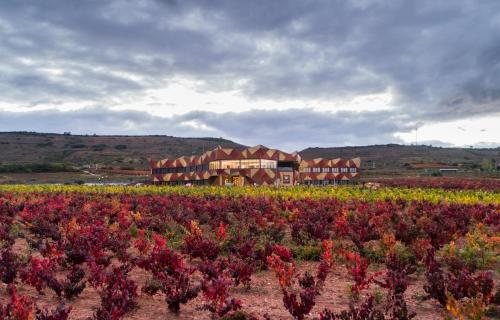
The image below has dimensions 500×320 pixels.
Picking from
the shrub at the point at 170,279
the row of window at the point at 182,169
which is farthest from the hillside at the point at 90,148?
the shrub at the point at 170,279

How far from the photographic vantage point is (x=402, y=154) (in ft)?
536

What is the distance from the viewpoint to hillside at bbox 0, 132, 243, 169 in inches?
4774

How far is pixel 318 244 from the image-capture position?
39.3 ft

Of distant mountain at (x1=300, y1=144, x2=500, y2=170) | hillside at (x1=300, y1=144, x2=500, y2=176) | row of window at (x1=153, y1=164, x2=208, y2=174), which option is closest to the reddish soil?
row of window at (x1=153, y1=164, x2=208, y2=174)

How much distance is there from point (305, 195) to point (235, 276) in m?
20.1

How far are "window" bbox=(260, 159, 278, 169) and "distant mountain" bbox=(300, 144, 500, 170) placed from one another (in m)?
81.0

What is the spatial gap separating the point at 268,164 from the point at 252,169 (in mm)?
2822

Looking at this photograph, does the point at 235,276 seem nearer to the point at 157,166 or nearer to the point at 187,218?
the point at 187,218

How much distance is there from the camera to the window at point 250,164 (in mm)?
63562

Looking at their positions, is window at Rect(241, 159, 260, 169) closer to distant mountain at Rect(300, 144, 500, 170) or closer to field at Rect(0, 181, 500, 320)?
field at Rect(0, 181, 500, 320)

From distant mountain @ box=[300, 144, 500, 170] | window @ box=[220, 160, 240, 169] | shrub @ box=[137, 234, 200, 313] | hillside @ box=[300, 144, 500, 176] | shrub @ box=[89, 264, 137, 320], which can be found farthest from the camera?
distant mountain @ box=[300, 144, 500, 170]

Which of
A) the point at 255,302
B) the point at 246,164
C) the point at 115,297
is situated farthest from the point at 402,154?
the point at 115,297

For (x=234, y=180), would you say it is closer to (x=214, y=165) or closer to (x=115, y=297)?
(x=214, y=165)

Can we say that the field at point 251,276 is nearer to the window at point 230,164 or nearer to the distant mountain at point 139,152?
the window at point 230,164
